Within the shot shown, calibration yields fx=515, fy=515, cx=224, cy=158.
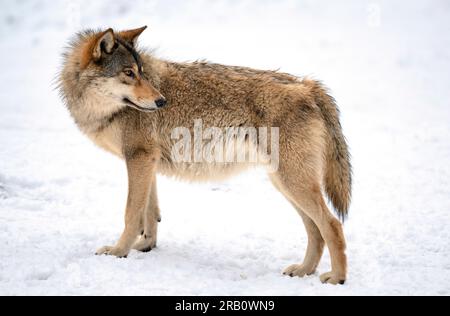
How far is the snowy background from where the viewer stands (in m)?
4.30

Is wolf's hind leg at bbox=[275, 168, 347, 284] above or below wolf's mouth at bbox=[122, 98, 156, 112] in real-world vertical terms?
below

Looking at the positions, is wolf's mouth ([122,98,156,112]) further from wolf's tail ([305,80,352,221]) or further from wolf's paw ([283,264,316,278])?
wolf's paw ([283,264,316,278])

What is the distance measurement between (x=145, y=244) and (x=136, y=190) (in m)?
0.63

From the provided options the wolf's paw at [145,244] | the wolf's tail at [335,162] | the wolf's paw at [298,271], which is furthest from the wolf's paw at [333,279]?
the wolf's paw at [145,244]

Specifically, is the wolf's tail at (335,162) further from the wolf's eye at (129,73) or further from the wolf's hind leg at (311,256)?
the wolf's eye at (129,73)

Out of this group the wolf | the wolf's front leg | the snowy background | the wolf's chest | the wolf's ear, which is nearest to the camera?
the snowy background

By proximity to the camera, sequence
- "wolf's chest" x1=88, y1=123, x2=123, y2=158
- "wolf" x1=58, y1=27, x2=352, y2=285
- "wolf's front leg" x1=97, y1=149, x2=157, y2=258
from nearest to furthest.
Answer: "wolf" x1=58, y1=27, x2=352, y2=285
"wolf's front leg" x1=97, y1=149, x2=157, y2=258
"wolf's chest" x1=88, y1=123, x2=123, y2=158

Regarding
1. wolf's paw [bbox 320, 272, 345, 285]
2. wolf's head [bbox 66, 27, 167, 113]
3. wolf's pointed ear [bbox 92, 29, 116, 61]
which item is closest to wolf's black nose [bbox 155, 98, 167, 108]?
wolf's head [bbox 66, 27, 167, 113]

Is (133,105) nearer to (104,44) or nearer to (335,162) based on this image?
(104,44)

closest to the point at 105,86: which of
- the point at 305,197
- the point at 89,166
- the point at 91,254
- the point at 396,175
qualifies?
the point at 91,254

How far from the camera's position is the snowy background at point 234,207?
4305 millimetres

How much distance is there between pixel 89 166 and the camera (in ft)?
25.8

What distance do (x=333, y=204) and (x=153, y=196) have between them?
1832 millimetres
